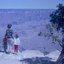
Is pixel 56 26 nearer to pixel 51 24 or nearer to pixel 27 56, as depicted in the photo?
pixel 51 24

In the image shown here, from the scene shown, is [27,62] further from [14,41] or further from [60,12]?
[60,12]

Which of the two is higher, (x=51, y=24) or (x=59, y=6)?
(x=59, y=6)

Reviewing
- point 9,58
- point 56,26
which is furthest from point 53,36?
point 9,58

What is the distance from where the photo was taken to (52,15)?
49.3ft

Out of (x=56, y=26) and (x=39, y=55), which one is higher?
(x=56, y=26)

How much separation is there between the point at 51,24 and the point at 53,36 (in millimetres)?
748

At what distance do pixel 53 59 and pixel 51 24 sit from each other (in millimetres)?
2463

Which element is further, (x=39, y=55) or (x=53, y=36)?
(x=39, y=55)

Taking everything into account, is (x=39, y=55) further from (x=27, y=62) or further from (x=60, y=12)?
(x=60, y=12)

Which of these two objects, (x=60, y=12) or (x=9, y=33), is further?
(x=9, y=33)

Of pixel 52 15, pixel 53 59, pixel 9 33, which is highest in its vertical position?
pixel 52 15

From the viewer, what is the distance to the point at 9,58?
15250 millimetres

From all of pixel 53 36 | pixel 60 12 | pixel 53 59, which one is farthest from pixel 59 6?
pixel 53 59

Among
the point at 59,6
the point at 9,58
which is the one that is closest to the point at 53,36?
the point at 59,6
